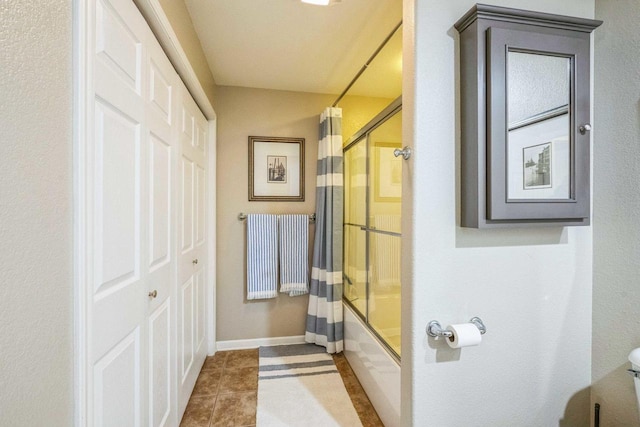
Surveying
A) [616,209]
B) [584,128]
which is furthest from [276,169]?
[616,209]

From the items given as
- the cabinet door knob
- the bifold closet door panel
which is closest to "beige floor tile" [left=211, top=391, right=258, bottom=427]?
the bifold closet door panel

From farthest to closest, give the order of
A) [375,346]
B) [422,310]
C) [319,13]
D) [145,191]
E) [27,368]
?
[375,346] → [319,13] → [145,191] → [422,310] → [27,368]

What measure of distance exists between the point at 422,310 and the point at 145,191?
117 cm

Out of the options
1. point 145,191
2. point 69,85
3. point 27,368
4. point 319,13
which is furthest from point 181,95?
point 27,368

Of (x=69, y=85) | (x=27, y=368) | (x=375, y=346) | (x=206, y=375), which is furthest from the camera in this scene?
(x=206, y=375)

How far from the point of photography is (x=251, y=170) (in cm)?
268

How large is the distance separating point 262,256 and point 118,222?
1.73m

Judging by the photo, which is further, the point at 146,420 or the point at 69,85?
the point at 146,420

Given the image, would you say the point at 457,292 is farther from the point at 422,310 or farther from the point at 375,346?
the point at 375,346

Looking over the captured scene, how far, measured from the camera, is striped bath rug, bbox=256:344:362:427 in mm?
1732

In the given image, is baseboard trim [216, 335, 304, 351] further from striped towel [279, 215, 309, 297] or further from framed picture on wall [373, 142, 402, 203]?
framed picture on wall [373, 142, 402, 203]

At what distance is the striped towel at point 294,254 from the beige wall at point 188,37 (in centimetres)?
130

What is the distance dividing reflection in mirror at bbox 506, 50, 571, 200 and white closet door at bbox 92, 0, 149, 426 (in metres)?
1.29

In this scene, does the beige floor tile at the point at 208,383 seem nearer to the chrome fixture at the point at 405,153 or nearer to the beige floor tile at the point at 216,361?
the beige floor tile at the point at 216,361
